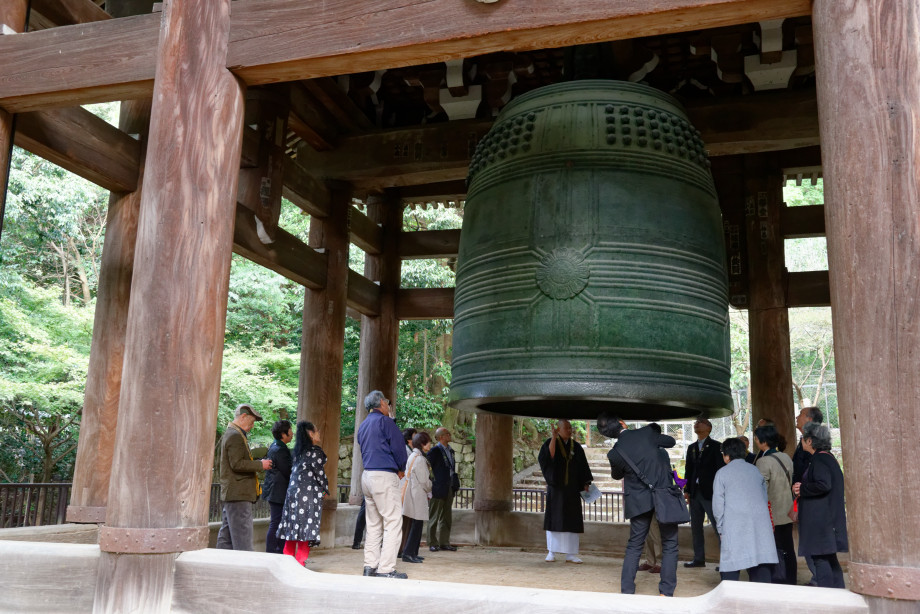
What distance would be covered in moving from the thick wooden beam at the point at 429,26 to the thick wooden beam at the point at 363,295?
14.6ft

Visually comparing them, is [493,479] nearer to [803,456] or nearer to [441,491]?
[441,491]

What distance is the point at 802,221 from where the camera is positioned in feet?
25.3

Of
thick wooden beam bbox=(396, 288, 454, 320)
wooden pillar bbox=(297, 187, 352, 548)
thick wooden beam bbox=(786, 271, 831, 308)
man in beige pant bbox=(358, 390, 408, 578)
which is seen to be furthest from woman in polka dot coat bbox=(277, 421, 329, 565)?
thick wooden beam bbox=(786, 271, 831, 308)

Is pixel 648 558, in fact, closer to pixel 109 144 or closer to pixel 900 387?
pixel 900 387

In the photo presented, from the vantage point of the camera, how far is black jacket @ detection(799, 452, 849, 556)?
15.1 ft

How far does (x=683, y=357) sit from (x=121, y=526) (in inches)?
109

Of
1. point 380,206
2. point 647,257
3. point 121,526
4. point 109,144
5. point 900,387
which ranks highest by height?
point 380,206

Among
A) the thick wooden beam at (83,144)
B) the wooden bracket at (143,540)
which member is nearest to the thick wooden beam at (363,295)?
the thick wooden beam at (83,144)

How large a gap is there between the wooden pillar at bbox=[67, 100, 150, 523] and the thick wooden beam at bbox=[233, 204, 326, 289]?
820mm

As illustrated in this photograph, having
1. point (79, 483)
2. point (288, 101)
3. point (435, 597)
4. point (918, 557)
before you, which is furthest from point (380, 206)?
point (918, 557)

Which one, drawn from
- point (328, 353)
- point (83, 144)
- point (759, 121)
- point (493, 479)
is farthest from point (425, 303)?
point (83, 144)

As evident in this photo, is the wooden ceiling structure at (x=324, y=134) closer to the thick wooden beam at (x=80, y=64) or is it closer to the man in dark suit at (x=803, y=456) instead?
the thick wooden beam at (x=80, y=64)

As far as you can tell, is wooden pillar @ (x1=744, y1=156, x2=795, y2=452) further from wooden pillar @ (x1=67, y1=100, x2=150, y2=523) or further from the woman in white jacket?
wooden pillar @ (x1=67, y1=100, x2=150, y2=523)

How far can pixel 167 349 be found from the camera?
3.47 metres
